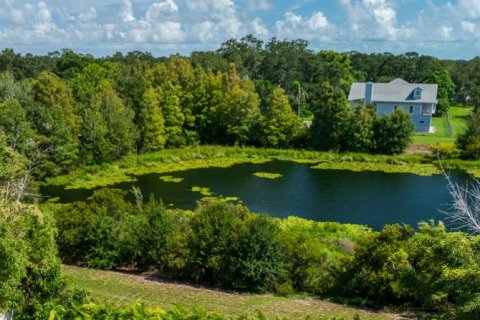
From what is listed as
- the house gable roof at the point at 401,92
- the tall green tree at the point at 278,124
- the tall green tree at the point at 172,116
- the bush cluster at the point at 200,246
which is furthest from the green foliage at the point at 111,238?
the house gable roof at the point at 401,92

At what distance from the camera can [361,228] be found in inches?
1021

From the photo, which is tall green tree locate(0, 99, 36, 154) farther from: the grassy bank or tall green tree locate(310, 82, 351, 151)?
tall green tree locate(310, 82, 351, 151)

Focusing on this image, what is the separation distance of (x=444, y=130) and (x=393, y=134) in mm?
14303

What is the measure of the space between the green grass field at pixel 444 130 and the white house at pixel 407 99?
2213 millimetres

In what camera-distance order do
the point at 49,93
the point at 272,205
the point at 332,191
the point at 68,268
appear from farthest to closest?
1. the point at 49,93
2. the point at 332,191
3. the point at 272,205
4. the point at 68,268

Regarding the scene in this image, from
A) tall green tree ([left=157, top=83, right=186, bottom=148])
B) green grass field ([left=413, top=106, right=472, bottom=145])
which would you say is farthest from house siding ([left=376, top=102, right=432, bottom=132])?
tall green tree ([left=157, top=83, right=186, bottom=148])

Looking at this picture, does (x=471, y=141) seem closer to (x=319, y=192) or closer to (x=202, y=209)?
(x=319, y=192)

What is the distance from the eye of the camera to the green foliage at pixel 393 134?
45938 mm

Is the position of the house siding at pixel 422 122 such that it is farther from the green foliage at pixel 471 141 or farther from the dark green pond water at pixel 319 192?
the dark green pond water at pixel 319 192

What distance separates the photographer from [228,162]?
1724 inches

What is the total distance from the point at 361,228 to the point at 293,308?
11653 millimetres

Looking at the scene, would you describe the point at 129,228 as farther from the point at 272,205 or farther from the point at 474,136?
the point at 474,136

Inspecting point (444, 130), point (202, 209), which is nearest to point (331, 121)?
point (444, 130)

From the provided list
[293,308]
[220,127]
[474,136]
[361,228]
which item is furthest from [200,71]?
[293,308]
